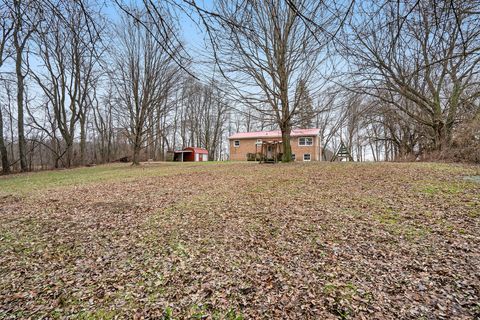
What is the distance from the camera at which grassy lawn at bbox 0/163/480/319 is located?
1.67 metres

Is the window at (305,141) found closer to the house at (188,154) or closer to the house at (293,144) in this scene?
the house at (293,144)

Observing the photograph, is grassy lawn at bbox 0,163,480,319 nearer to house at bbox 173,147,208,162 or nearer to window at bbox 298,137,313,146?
window at bbox 298,137,313,146

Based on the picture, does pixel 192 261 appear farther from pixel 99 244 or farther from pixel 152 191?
pixel 152 191

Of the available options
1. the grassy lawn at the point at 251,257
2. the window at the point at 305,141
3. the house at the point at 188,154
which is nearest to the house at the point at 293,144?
the window at the point at 305,141

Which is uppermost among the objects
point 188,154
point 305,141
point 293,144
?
point 305,141

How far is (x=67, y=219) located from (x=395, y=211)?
5.23 metres

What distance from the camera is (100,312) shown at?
5.42 ft

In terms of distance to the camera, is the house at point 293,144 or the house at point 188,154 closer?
the house at point 293,144

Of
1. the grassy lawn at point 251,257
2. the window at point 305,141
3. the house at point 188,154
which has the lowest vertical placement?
the grassy lawn at point 251,257

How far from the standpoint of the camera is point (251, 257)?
236 cm

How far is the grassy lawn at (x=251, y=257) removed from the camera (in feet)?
5.49

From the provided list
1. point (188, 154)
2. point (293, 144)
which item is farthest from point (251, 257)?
point (188, 154)

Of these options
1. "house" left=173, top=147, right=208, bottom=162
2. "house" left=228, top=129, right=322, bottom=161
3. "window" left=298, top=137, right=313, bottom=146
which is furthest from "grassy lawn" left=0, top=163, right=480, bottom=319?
"house" left=173, top=147, right=208, bottom=162

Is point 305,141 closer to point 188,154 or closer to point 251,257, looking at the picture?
point 188,154
